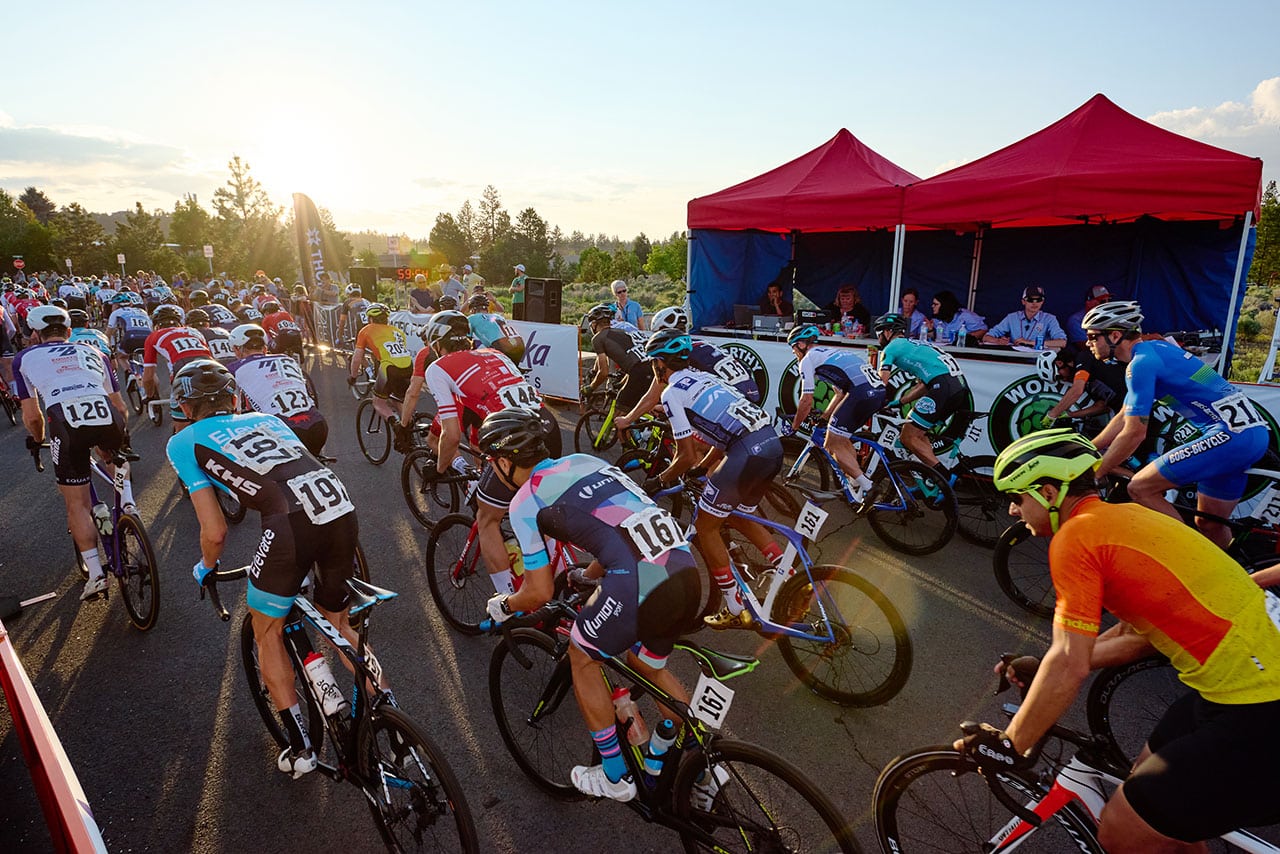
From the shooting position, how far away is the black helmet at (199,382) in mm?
3428

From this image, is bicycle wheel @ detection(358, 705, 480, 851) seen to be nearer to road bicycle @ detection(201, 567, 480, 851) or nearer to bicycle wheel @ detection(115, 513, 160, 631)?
road bicycle @ detection(201, 567, 480, 851)

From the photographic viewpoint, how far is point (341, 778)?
10.4 ft

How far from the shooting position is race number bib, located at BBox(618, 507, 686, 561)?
2.76 metres

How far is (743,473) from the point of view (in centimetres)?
433

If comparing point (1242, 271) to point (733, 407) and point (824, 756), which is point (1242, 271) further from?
point (824, 756)

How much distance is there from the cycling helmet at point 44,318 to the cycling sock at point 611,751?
6069mm

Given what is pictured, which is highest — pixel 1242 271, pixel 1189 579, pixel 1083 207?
pixel 1083 207

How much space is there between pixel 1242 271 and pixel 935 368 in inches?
199

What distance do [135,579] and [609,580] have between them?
14.6 feet

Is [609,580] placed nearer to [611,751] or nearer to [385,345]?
[611,751]

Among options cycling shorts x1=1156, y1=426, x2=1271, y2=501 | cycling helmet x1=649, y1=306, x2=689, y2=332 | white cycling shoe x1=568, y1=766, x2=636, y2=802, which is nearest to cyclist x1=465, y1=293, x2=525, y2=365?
cycling helmet x1=649, y1=306, x2=689, y2=332

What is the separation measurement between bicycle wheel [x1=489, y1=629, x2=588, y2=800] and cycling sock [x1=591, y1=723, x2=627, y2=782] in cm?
35

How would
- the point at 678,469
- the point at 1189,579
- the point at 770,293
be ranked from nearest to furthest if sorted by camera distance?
the point at 1189,579 → the point at 678,469 → the point at 770,293

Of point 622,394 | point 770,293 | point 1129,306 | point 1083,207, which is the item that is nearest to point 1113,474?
point 1129,306
